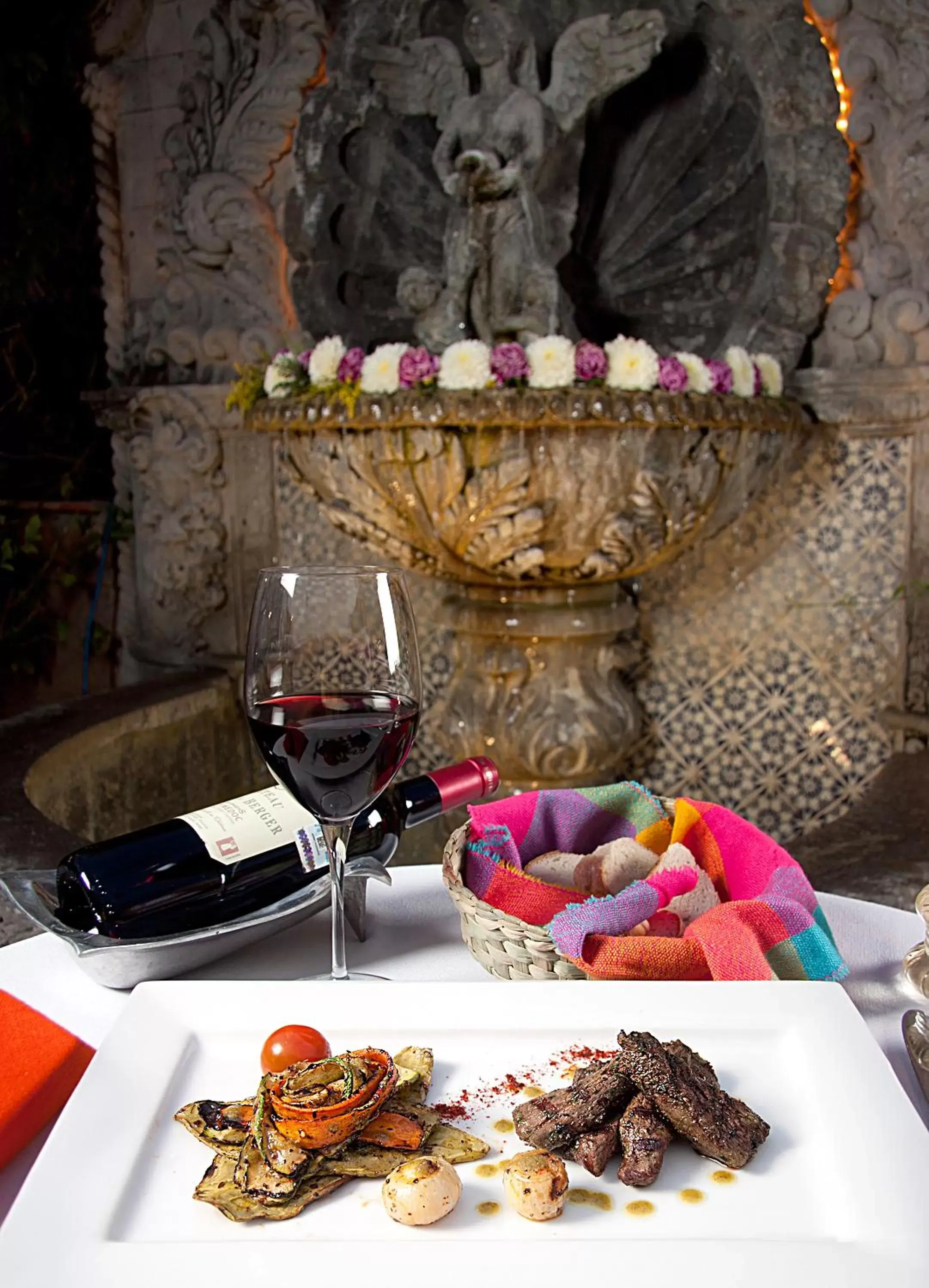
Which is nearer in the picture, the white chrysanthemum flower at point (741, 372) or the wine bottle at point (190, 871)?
the wine bottle at point (190, 871)

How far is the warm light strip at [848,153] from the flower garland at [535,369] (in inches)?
14.7

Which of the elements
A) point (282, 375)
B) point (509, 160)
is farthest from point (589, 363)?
point (282, 375)

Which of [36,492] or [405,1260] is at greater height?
[36,492]

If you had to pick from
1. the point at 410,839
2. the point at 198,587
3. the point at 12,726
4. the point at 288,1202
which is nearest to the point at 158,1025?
the point at 288,1202

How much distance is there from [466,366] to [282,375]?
0.49 metres

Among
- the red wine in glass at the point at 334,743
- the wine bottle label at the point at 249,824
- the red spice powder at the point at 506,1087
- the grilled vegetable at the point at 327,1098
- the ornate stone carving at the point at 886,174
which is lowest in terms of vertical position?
the red spice powder at the point at 506,1087

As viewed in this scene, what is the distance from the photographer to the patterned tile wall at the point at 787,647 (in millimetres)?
2648

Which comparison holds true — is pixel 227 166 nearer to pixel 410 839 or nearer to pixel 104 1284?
pixel 410 839

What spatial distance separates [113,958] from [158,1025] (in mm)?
161

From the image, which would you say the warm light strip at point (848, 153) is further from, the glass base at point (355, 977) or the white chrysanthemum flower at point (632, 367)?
the glass base at point (355, 977)

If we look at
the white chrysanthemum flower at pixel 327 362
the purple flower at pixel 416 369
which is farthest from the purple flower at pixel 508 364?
the white chrysanthemum flower at pixel 327 362

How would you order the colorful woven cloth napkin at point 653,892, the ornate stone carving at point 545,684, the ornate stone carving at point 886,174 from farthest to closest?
the ornate stone carving at point 545,684, the ornate stone carving at point 886,174, the colorful woven cloth napkin at point 653,892

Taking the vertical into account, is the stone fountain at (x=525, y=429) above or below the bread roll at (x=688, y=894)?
above

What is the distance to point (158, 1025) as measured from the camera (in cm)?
58
